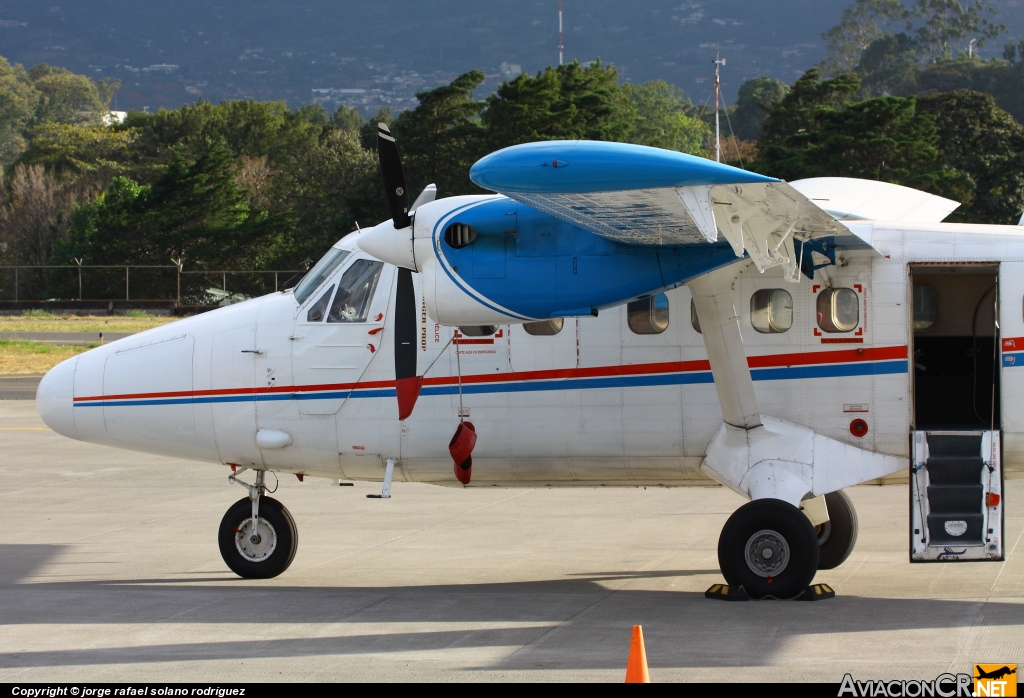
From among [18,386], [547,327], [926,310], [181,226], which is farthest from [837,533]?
[181,226]

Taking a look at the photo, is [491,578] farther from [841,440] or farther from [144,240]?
[144,240]

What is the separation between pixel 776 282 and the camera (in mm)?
9578

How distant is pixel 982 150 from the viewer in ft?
166

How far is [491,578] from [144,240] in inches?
2114

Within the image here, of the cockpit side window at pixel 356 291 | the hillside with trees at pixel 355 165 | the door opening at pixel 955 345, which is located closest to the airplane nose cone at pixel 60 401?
the cockpit side window at pixel 356 291

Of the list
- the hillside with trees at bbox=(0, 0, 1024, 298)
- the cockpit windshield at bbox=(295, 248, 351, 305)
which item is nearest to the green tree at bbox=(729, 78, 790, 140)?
the hillside with trees at bbox=(0, 0, 1024, 298)

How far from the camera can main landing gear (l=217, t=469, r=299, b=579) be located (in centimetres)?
1070

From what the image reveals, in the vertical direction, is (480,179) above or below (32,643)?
above

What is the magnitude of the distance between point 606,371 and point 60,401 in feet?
16.9

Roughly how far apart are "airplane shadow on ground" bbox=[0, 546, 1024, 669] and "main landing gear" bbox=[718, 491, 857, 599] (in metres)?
0.16

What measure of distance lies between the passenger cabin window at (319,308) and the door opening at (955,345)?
530 centimetres

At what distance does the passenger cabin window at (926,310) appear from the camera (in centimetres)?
1047

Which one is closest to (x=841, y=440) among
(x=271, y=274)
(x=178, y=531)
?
(x=178, y=531)

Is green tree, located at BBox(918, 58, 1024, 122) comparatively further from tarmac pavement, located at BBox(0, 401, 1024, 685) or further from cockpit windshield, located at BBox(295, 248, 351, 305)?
cockpit windshield, located at BBox(295, 248, 351, 305)
